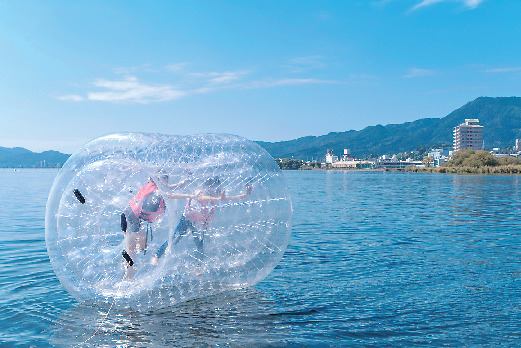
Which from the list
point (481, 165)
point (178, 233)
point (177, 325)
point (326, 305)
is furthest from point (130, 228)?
point (481, 165)

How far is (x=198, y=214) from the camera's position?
8250mm

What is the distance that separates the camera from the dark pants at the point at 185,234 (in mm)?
8039

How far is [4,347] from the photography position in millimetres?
6695

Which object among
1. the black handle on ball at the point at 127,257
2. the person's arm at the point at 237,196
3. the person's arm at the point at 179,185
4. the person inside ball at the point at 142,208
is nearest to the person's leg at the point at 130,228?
the person inside ball at the point at 142,208

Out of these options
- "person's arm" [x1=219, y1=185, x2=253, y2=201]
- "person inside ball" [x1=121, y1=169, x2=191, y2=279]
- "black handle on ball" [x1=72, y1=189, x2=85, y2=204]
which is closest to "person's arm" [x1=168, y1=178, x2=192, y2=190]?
"person inside ball" [x1=121, y1=169, x2=191, y2=279]

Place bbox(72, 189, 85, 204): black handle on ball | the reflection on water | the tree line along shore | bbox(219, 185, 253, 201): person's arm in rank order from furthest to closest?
the tree line along shore → bbox(219, 185, 253, 201): person's arm → bbox(72, 189, 85, 204): black handle on ball → the reflection on water

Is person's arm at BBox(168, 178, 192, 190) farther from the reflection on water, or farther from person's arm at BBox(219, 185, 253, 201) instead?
the reflection on water

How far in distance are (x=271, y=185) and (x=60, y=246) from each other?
13.3 feet

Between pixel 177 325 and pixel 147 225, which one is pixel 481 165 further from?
pixel 177 325

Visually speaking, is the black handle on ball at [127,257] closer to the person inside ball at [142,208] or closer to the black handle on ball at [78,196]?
the person inside ball at [142,208]

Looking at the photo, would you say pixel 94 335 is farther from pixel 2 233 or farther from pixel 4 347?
pixel 2 233

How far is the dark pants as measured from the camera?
8039mm

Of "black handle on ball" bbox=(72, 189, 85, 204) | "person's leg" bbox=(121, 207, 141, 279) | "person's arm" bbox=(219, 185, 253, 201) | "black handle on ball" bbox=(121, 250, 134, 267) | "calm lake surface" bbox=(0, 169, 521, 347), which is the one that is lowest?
"calm lake surface" bbox=(0, 169, 521, 347)

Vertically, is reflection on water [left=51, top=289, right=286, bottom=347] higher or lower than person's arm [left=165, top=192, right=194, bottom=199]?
lower
